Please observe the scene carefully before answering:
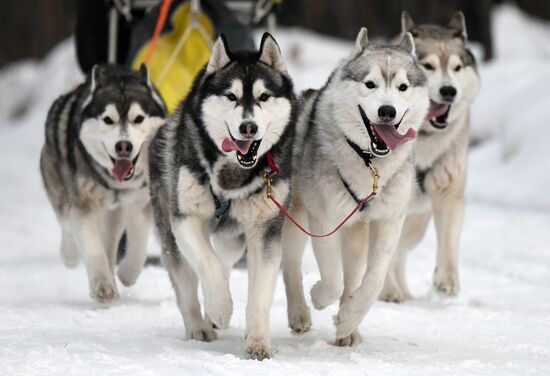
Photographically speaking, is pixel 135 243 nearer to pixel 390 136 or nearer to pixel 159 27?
pixel 159 27

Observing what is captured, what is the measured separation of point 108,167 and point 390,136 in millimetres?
1776

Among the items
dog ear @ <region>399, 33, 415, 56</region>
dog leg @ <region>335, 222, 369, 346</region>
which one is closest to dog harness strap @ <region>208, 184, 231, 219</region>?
dog leg @ <region>335, 222, 369, 346</region>

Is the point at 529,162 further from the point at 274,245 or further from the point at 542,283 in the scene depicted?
the point at 274,245

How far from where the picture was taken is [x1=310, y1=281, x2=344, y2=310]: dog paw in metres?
4.27

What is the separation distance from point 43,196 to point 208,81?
6.90m

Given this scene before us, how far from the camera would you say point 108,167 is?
17.1ft

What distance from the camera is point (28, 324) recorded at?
4375 mm

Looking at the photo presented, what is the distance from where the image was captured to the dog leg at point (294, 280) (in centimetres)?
439

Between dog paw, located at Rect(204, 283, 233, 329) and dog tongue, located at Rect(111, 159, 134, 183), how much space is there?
139cm

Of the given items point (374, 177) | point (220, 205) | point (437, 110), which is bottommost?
point (220, 205)

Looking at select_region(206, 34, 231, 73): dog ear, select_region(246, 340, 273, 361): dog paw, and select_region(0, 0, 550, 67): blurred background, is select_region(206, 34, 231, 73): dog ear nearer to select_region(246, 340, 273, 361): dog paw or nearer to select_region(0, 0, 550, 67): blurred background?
select_region(246, 340, 273, 361): dog paw

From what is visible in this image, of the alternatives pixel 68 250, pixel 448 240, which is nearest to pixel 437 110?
pixel 448 240

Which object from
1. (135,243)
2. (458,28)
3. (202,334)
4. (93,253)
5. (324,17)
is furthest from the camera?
(324,17)

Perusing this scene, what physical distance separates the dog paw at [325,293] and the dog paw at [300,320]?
0.08m
